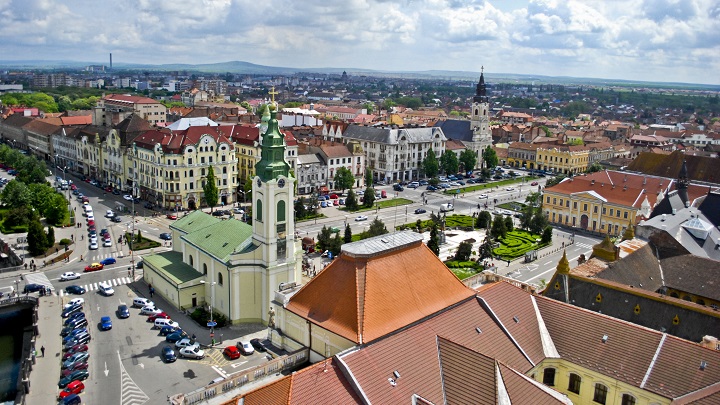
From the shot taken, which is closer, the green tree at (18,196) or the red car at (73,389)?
the red car at (73,389)

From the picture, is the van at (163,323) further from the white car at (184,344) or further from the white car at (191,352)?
the white car at (191,352)

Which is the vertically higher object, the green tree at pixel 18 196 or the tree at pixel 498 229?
the green tree at pixel 18 196

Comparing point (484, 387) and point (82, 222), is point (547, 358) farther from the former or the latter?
point (82, 222)

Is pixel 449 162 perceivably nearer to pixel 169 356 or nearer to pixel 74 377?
pixel 169 356

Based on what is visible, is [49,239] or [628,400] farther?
[49,239]

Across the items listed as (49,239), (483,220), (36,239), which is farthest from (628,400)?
(49,239)

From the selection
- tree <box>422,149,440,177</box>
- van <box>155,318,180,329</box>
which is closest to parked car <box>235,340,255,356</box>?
van <box>155,318,180,329</box>

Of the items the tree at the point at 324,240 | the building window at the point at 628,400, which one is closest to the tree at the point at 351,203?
the tree at the point at 324,240

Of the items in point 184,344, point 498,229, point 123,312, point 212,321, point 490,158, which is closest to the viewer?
point 184,344
